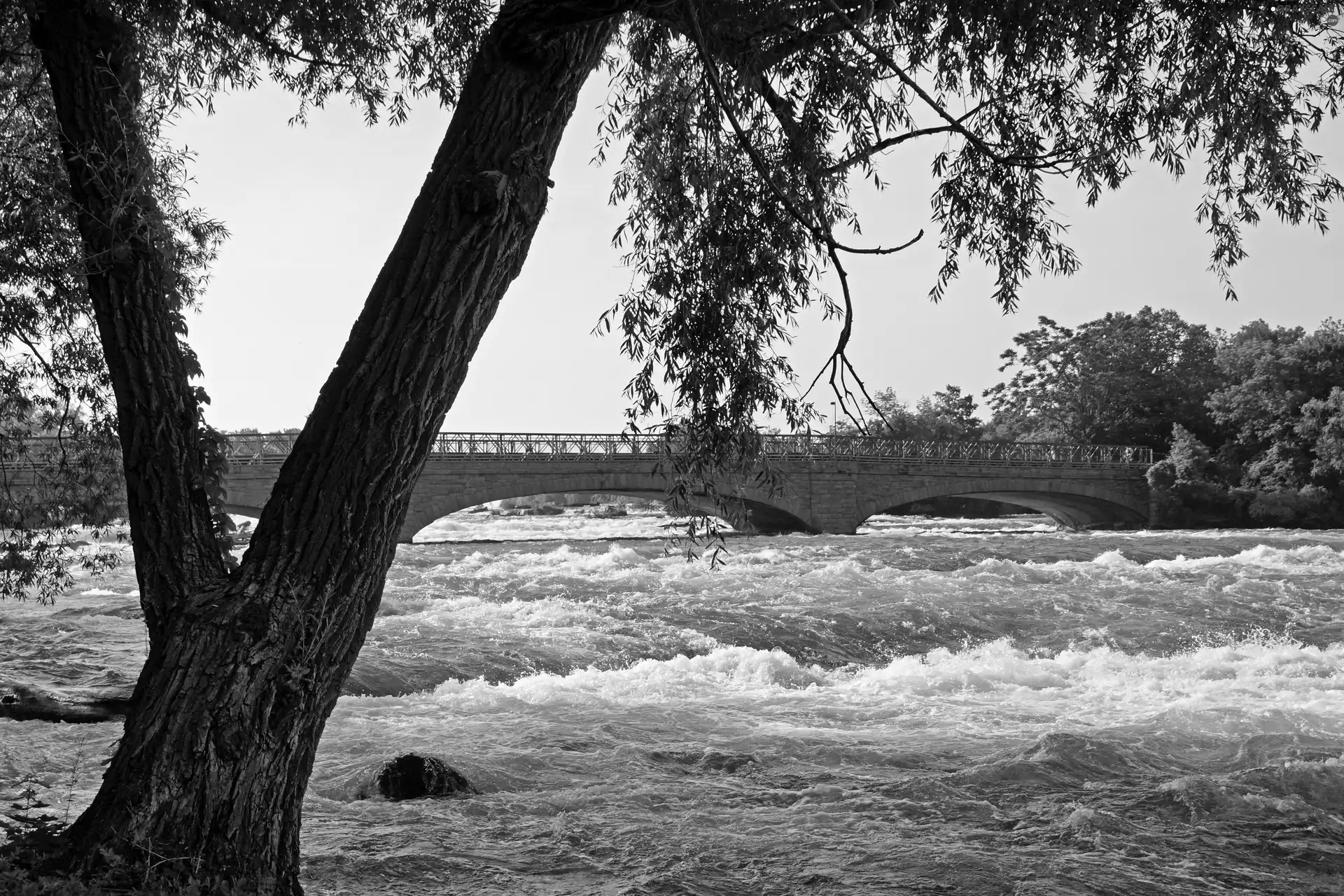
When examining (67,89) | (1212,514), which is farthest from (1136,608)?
(1212,514)

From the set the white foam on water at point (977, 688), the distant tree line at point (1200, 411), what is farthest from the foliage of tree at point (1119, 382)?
the white foam on water at point (977, 688)

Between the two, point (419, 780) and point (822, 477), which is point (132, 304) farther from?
point (822, 477)

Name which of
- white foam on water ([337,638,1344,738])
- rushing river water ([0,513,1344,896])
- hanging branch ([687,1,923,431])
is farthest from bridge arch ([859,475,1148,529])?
hanging branch ([687,1,923,431])

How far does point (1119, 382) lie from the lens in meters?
54.3

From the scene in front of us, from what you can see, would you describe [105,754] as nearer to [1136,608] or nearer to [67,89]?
[67,89]

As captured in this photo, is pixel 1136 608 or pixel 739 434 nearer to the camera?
pixel 739 434

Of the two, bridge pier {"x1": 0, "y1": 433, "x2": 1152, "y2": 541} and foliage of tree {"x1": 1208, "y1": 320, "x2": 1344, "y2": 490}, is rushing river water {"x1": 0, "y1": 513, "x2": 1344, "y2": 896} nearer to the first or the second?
bridge pier {"x1": 0, "y1": 433, "x2": 1152, "y2": 541}

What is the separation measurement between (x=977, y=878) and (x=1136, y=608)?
37.2 ft

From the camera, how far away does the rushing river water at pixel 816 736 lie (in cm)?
525

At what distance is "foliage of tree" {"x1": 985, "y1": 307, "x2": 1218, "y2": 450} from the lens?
51844mm

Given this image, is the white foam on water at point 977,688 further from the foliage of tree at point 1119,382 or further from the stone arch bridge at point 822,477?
the foliage of tree at point 1119,382

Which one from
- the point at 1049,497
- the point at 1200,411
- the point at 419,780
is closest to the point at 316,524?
the point at 419,780

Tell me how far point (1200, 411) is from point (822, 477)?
2347cm

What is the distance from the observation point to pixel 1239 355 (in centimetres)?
4947
